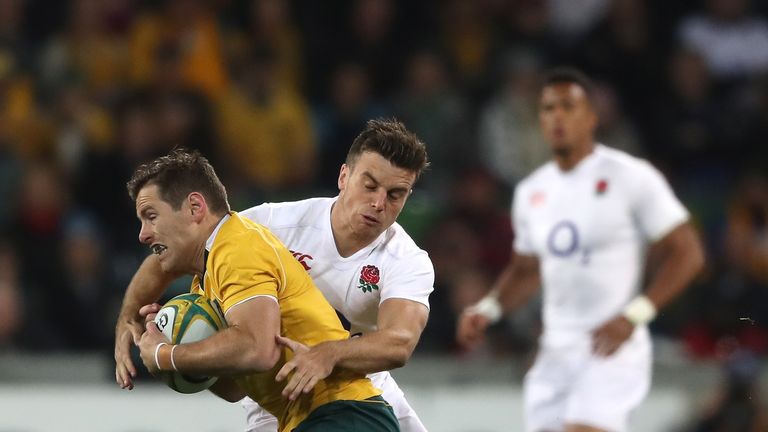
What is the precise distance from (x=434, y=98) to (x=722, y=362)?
10.5ft

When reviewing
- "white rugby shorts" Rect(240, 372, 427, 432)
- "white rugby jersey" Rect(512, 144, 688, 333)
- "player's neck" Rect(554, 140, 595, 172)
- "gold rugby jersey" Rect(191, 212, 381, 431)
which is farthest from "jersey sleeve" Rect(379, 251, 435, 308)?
"player's neck" Rect(554, 140, 595, 172)

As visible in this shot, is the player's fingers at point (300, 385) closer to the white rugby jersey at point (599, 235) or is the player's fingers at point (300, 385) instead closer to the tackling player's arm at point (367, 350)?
the tackling player's arm at point (367, 350)

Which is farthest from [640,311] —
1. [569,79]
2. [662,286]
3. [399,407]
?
[399,407]

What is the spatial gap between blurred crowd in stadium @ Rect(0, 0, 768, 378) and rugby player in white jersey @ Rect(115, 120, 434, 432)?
352cm

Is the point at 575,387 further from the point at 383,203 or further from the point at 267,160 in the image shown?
the point at 267,160

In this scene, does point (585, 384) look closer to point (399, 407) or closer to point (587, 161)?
point (587, 161)

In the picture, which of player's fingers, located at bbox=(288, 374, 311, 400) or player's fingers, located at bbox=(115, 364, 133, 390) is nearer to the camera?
player's fingers, located at bbox=(288, 374, 311, 400)

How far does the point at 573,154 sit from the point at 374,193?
89.4 inches

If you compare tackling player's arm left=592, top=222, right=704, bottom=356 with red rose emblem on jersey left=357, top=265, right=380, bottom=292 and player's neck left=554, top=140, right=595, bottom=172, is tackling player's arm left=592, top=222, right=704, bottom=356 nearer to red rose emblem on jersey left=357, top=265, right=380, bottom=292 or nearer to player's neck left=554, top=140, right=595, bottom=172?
player's neck left=554, top=140, right=595, bottom=172

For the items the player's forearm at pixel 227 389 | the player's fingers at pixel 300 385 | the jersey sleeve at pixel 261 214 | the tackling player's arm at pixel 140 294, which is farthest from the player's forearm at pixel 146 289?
the player's fingers at pixel 300 385

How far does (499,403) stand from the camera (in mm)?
7809

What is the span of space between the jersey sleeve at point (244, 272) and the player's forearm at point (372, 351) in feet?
0.92

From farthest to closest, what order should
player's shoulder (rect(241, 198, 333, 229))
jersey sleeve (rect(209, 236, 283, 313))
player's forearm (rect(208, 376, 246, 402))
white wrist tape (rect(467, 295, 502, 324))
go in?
white wrist tape (rect(467, 295, 502, 324))
player's shoulder (rect(241, 198, 333, 229))
player's forearm (rect(208, 376, 246, 402))
jersey sleeve (rect(209, 236, 283, 313))

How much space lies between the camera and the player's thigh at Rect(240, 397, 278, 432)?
16.1 feet
